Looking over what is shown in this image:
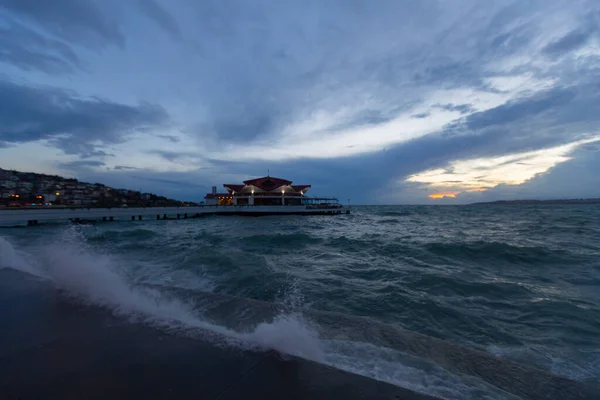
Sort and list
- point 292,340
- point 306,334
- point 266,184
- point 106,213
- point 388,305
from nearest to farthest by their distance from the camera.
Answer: point 292,340, point 306,334, point 388,305, point 106,213, point 266,184

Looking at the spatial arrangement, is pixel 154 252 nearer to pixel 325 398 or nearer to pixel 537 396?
pixel 325 398

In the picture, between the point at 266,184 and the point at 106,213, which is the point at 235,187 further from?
the point at 106,213

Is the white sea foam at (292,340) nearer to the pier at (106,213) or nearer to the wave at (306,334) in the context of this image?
the wave at (306,334)

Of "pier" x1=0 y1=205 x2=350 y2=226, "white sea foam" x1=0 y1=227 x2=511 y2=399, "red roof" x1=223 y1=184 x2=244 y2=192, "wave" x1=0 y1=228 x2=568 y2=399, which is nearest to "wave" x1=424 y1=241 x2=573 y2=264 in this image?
"wave" x1=0 y1=228 x2=568 y2=399

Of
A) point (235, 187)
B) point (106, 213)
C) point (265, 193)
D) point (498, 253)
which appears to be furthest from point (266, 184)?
point (498, 253)

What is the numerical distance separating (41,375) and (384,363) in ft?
10.2

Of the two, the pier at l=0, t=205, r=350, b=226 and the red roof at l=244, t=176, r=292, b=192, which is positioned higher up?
the red roof at l=244, t=176, r=292, b=192

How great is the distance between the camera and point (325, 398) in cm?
197

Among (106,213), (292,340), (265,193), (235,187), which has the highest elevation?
(235,187)

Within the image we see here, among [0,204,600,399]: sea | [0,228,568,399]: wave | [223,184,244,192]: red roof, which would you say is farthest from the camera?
[223,184,244,192]: red roof

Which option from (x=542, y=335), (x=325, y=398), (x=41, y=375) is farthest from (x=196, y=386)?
(x=542, y=335)

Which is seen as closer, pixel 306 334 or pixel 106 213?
pixel 306 334

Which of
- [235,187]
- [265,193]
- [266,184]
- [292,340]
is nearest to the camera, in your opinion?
[292,340]

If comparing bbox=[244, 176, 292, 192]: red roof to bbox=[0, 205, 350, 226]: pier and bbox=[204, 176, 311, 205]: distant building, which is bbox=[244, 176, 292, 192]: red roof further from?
bbox=[0, 205, 350, 226]: pier
